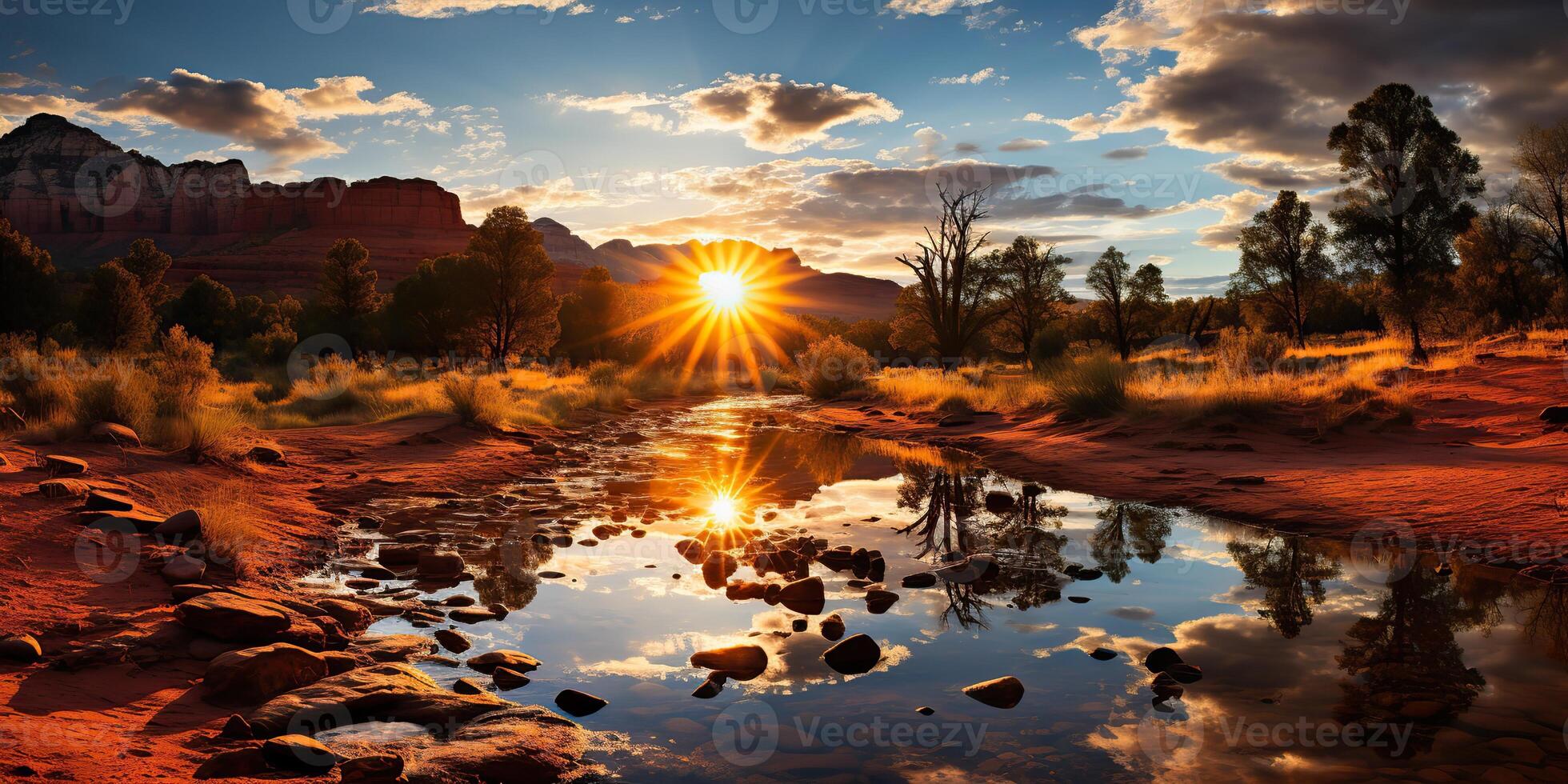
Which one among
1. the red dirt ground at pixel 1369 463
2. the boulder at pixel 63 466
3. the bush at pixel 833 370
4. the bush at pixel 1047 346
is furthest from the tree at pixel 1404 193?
the boulder at pixel 63 466

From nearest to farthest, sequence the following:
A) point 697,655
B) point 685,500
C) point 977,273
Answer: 1. point 697,655
2. point 685,500
3. point 977,273

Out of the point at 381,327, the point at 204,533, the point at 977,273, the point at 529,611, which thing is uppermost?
the point at 977,273

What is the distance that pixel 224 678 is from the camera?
4.50 m

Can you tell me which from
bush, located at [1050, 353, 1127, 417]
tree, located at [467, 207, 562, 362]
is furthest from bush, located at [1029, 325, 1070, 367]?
bush, located at [1050, 353, 1127, 417]

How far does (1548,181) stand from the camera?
26.8 m

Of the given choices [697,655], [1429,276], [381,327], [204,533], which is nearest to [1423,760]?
[697,655]

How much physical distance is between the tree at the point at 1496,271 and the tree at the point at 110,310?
66.0 meters

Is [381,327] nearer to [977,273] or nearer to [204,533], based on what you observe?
[977,273]

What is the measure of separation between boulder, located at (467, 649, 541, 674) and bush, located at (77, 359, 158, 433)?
900 cm

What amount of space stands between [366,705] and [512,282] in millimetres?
41237

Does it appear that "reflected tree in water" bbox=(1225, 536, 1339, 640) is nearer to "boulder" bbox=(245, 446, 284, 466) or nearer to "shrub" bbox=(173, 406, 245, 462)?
"shrub" bbox=(173, 406, 245, 462)

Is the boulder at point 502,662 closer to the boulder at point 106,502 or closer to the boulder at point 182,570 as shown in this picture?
the boulder at point 182,570

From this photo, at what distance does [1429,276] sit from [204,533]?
121 ft

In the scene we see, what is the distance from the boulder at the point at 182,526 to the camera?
7125mm
